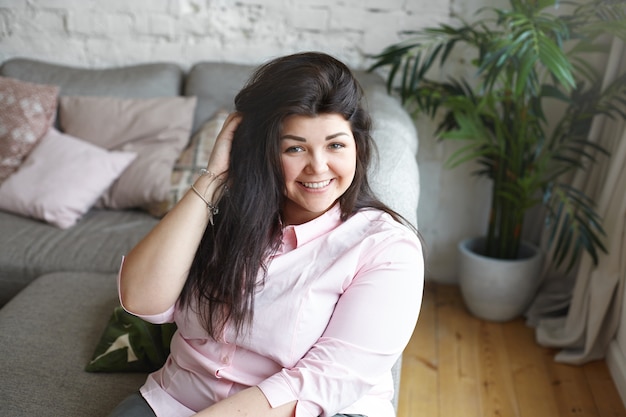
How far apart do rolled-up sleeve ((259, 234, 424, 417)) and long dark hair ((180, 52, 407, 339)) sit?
14 centimetres

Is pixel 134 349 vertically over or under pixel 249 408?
under

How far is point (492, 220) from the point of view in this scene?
2510 millimetres

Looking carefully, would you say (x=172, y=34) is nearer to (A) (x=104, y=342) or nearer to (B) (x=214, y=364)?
(A) (x=104, y=342)

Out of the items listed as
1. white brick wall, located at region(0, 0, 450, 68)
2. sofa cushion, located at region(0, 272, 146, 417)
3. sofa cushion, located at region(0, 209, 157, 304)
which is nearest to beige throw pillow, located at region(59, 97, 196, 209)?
sofa cushion, located at region(0, 209, 157, 304)

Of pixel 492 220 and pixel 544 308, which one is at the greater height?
pixel 492 220

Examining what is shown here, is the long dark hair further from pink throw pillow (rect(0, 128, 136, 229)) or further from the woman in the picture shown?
pink throw pillow (rect(0, 128, 136, 229))

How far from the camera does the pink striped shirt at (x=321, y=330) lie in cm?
111

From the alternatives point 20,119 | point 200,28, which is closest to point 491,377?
point 200,28

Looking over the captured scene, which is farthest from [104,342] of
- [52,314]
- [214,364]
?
[214,364]

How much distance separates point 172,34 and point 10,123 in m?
0.73

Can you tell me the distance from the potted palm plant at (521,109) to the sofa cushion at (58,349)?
126 centimetres

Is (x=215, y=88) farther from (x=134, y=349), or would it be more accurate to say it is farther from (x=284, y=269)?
(x=284, y=269)

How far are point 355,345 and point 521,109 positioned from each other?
142 cm

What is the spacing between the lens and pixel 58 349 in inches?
61.4
